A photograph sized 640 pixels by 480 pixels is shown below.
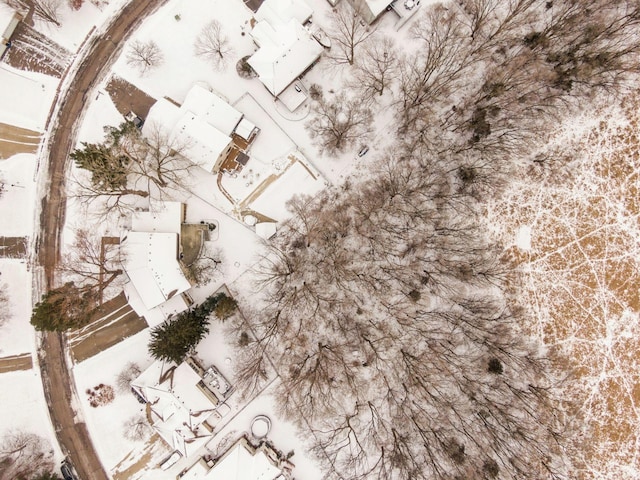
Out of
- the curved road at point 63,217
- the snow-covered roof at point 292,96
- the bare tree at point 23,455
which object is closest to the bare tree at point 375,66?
the snow-covered roof at point 292,96

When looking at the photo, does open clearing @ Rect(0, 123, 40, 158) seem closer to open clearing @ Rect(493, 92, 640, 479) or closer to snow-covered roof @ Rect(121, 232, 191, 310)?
snow-covered roof @ Rect(121, 232, 191, 310)

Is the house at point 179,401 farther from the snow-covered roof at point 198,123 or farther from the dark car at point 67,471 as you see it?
the snow-covered roof at point 198,123

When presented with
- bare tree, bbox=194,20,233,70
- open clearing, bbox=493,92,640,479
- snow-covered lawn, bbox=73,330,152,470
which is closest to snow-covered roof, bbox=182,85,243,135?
bare tree, bbox=194,20,233,70

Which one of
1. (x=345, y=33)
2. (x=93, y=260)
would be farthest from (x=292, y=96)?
(x=93, y=260)

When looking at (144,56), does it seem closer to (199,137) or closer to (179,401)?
(199,137)

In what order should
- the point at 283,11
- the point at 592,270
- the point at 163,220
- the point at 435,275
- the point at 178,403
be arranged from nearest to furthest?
the point at 178,403 < the point at 283,11 < the point at 163,220 < the point at 435,275 < the point at 592,270

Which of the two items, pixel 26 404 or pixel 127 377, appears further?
pixel 26 404
